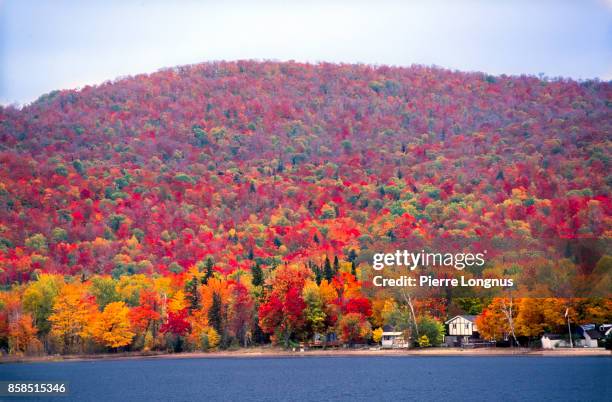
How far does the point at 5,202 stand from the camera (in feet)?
631

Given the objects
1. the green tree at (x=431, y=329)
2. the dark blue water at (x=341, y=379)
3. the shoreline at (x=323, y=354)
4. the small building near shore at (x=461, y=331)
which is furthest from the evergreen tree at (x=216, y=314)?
the small building near shore at (x=461, y=331)

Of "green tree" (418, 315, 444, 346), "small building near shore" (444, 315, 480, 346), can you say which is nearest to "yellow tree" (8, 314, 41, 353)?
"green tree" (418, 315, 444, 346)

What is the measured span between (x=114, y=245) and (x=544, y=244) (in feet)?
269

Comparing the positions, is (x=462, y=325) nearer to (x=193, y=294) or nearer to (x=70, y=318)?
(x=193, y=294)

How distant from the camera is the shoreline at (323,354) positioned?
101 meters

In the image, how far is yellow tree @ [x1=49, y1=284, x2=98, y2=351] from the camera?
116 m

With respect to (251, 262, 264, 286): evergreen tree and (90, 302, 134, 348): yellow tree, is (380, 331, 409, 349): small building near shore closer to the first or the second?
(251, 262, 264, 286): evergreen tree

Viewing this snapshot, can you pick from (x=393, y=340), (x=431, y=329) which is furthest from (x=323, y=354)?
(x=431, y=329)

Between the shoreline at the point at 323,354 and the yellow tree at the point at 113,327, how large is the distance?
1.69 meters

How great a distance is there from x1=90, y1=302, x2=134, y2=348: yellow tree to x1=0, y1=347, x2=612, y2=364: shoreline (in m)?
1.69

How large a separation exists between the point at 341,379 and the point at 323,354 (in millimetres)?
26649

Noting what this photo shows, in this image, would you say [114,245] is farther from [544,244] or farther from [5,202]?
[544,244]

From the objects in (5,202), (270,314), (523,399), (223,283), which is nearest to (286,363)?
(270,314)

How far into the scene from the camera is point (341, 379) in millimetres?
84875
